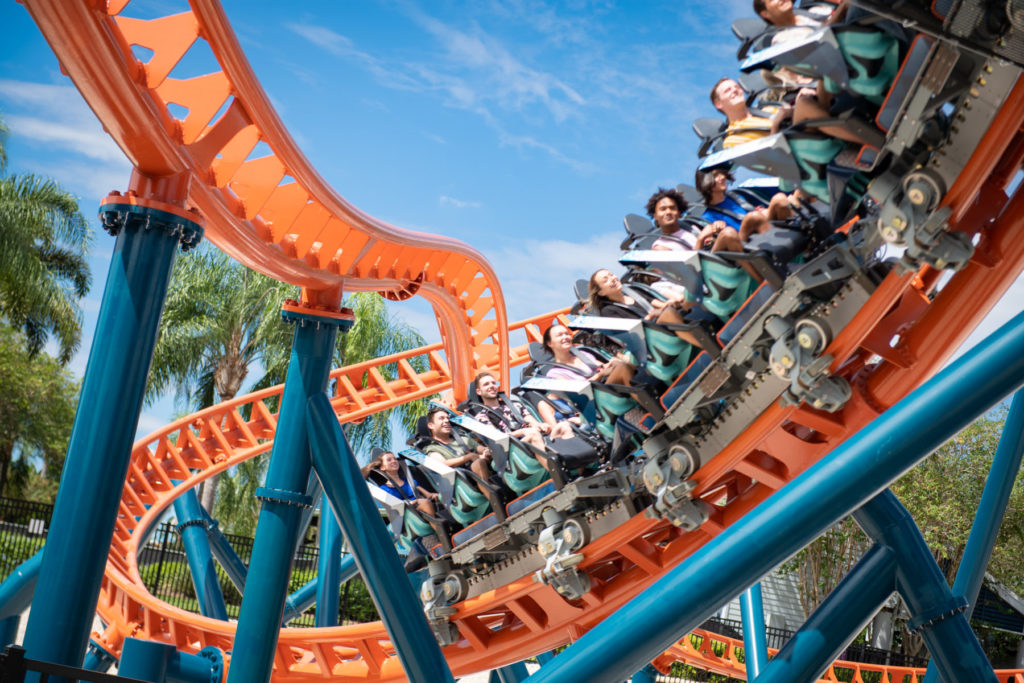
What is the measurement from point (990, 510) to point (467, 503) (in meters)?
2.67

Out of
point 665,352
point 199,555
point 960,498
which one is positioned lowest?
point 665,352

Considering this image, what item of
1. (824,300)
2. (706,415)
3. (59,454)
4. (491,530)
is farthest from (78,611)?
(59,454)

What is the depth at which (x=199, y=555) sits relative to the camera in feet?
22.9

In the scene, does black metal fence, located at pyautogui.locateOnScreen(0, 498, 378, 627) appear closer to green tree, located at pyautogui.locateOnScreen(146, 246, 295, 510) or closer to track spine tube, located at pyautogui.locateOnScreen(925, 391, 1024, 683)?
green tree, located at pyautogui.locateOnScreen(146, 246, 295, 510)

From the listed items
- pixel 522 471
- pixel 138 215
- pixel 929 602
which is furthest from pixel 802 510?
pixel 138 215

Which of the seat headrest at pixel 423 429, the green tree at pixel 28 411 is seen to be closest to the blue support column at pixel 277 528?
the seat headrest at pixel 423 429

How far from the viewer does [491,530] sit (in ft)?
12.1

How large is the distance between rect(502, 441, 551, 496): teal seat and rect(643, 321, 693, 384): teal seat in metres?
0.75

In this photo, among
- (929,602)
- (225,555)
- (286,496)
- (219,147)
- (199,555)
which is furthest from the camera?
(225,555)

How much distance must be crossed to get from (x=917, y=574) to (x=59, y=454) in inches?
1020

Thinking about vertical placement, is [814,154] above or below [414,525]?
above

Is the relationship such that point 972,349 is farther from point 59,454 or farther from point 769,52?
point 59,454

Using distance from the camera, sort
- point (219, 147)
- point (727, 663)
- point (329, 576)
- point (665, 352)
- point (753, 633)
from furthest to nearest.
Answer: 1. point (727, 663)
2. point (329, 576)
3. point (753, 633)
4. point (219, 147)
5. point (665, 352)

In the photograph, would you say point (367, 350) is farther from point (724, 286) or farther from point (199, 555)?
point (724, 286)
